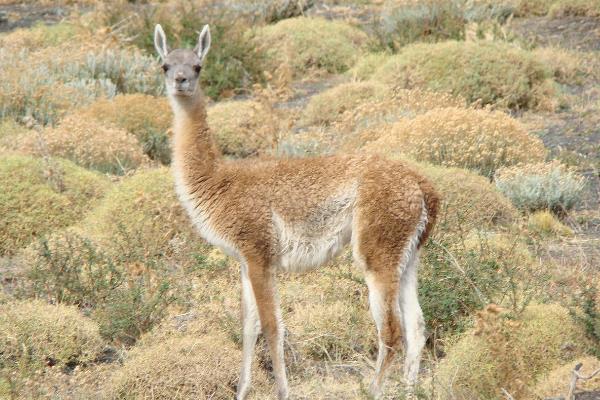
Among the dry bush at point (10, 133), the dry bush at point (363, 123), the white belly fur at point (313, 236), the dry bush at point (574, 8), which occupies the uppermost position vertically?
the white belly fur at point (313, 236)

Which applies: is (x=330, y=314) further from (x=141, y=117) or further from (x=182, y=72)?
(x=141, y=117)

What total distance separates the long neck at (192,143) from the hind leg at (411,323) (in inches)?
55.4

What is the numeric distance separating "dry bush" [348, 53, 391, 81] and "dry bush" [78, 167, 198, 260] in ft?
25.6

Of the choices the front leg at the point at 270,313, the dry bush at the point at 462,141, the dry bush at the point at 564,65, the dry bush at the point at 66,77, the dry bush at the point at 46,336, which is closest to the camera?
the front leg at the point at 270,313

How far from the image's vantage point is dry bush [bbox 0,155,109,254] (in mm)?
11141

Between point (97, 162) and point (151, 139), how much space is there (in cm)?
115

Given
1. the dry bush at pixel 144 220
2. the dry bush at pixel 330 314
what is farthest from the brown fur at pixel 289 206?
the dry bush at pixel 144 220

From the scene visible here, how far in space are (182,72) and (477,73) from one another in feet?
32.6

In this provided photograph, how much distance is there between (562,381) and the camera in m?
7.11

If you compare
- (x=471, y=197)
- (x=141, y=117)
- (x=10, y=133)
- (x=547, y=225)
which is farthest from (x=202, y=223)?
(x=141, y=117)

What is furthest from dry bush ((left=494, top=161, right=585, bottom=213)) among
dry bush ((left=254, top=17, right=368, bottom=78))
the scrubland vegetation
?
dry bush ((left=254, top=17, right=368, bottom=78))

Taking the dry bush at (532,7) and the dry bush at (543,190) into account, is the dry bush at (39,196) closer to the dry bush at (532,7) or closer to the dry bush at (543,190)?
the dry bush at (543,190)

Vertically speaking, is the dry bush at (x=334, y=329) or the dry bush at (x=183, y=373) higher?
the dry bush at (x=183, y=373)

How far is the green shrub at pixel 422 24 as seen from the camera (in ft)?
65.6
